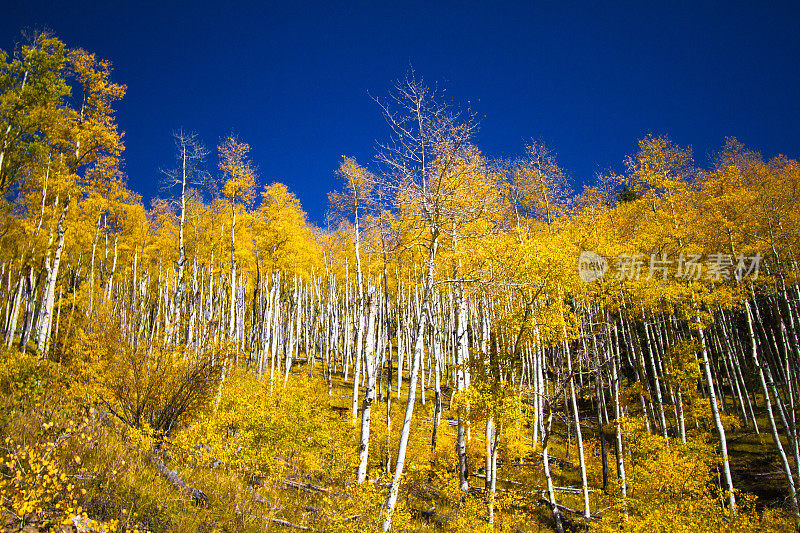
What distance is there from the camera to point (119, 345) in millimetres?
10477

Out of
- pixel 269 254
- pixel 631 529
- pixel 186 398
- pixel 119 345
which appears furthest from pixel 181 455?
pixel 269 254

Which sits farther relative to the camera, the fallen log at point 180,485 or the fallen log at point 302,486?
the fallen log at point 302,486

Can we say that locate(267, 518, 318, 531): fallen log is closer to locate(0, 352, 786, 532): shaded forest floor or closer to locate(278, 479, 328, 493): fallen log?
locate(0, 352, 786, 532): shaded forest floor

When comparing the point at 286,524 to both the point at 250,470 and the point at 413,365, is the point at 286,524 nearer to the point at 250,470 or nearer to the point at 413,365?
the point at 250,470

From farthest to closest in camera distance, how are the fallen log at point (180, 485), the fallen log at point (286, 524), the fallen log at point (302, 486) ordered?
the fallen log at point (302, 486) → the fallen log at point (286, 524) → the fallen log at point (180, 485)

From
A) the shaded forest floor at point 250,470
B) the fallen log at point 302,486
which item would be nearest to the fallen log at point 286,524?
the shaded forest floor at point 250,470

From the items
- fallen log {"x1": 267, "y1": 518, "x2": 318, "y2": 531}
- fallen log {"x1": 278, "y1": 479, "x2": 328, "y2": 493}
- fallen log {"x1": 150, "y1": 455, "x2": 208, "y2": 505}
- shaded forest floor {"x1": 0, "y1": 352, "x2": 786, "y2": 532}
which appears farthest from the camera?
fallen log {"x1": 278, "y1": 479, "x2": 328, "y2": 493}

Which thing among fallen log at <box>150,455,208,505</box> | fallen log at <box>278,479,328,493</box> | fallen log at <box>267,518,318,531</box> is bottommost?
fallen log at <box>278,479,328,493</box>

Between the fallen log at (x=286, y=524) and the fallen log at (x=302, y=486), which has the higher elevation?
the fallen log at (x=286, y=524)

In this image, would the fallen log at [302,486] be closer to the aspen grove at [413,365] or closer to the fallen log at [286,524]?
the aspen grove at [413,365]

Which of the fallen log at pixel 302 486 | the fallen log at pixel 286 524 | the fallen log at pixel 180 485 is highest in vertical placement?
the fallen log at pixel 180 485

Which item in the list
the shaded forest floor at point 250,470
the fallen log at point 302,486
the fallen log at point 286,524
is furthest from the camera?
the fallen log at point 302,486

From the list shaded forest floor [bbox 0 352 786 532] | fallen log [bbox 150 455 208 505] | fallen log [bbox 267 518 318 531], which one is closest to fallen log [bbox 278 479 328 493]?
shaded forest floor [bbox 0 352 786 532]

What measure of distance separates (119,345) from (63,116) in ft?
32.3
